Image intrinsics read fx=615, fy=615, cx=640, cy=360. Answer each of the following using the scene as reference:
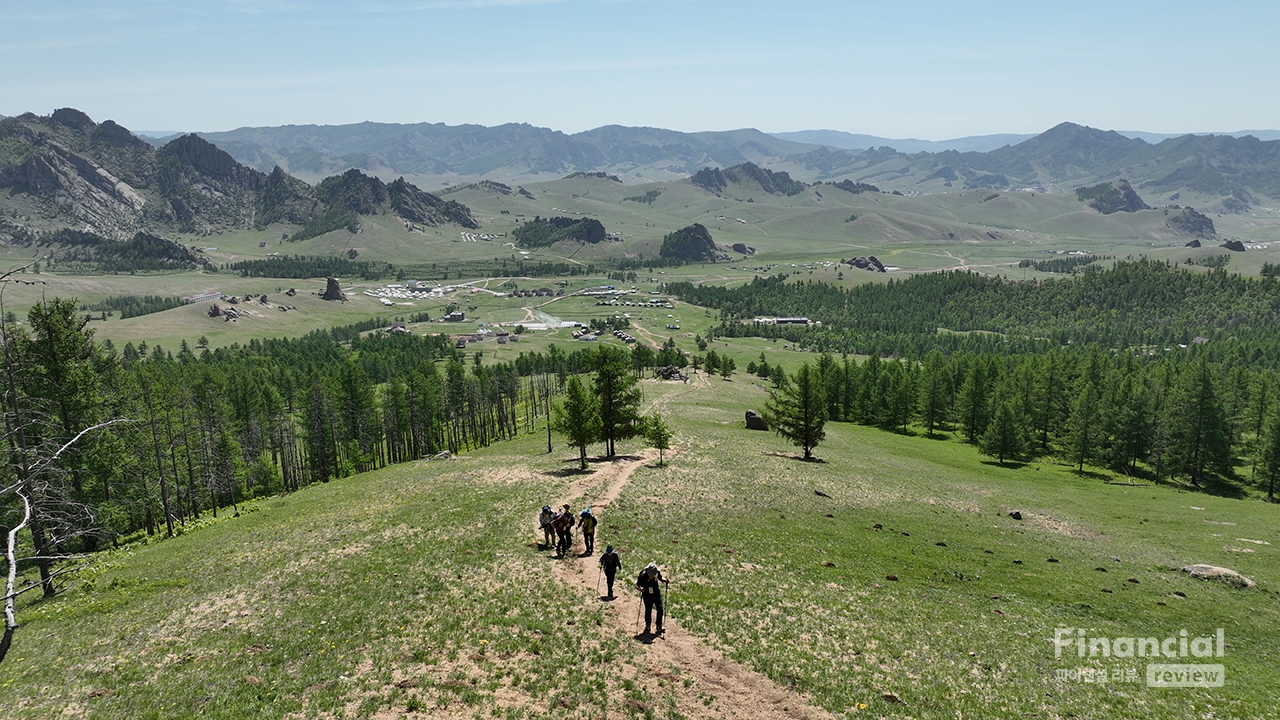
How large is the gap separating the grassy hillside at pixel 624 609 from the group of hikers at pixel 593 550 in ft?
3.86

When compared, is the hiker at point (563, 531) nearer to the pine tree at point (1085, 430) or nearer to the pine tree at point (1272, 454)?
the pine tree at point (1085, 430)

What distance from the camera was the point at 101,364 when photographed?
5416 centimetres

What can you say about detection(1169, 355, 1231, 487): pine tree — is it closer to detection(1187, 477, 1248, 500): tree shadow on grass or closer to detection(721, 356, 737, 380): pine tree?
detection(1187, 477, 1248, 500): tree shadow on grass

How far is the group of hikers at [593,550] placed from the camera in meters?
28.8

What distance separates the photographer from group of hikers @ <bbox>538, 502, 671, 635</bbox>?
94.4 feet

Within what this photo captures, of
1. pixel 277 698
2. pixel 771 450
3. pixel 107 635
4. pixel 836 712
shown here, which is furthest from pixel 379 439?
pixel 836 712

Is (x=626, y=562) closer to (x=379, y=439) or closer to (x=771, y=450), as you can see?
(x=771, y=450)

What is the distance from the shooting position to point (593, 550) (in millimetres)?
39812

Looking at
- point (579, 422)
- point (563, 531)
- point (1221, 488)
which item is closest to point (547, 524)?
point (563, 531)

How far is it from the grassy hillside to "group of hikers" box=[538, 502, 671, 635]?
46.3 inches

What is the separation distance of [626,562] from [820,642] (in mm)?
12902

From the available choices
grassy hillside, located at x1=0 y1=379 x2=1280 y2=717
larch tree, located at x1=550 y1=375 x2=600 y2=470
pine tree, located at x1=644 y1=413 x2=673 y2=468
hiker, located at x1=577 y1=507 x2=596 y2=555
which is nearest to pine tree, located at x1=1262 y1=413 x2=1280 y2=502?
grassy hillside, located at x1=0 y1=379 x2=1280 y2=717

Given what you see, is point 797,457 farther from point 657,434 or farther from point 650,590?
point 650,590

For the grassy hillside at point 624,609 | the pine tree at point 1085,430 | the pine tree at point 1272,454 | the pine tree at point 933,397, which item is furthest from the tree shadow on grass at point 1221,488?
the pine tree at point 933,397
